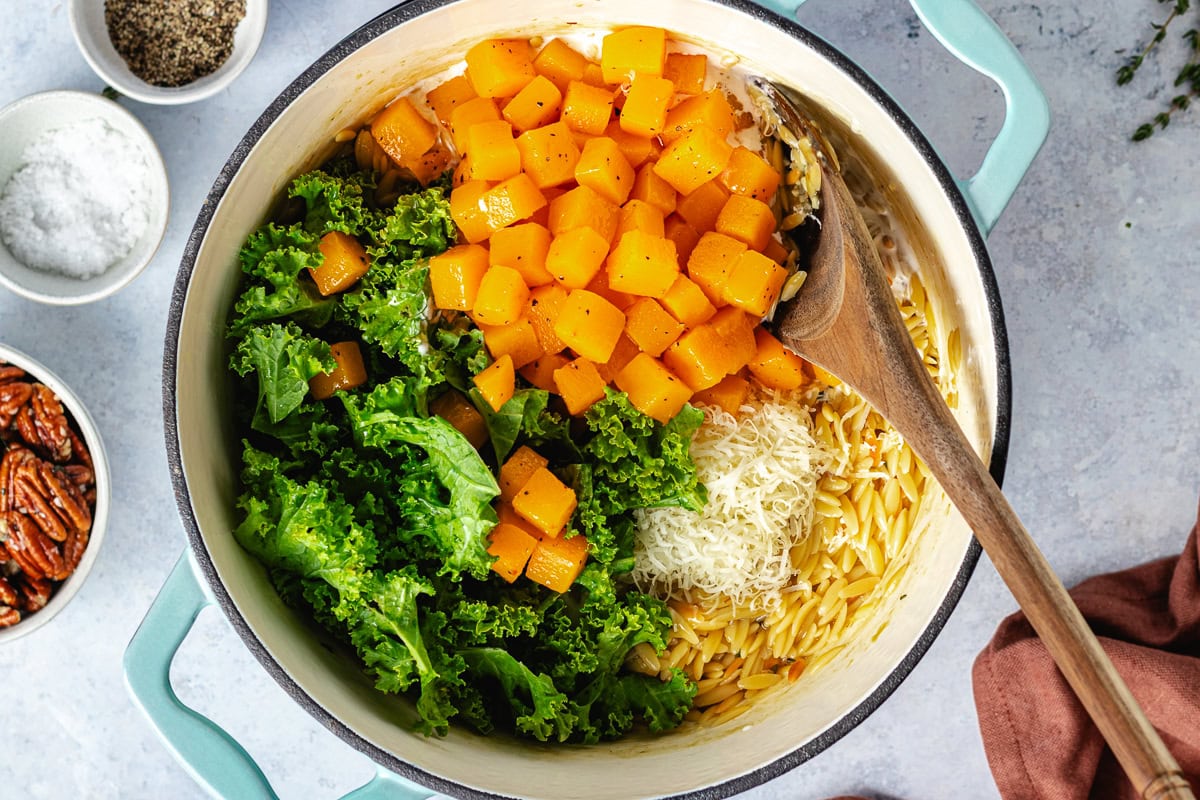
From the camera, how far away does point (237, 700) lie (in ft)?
7.40

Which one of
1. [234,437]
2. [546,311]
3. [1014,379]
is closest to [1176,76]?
[1014,379]

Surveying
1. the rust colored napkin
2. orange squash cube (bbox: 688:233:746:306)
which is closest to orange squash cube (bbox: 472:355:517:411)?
orange squash cube (bbox: 688:233:746:306)

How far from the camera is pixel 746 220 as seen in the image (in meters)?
1.81

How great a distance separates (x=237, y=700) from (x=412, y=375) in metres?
1.02

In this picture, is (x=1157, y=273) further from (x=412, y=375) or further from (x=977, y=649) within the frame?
(x=412, y=375)

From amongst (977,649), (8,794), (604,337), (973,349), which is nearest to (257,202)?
(604,337)

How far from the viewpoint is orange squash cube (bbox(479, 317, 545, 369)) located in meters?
1.78

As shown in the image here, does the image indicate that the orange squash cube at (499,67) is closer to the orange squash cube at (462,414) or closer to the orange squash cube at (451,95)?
the orange squash cube at (451,95)

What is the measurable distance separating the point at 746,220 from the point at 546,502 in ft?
2.07

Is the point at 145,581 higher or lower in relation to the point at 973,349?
lower

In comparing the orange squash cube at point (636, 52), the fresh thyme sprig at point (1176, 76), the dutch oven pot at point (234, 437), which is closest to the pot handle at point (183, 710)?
the dutch oven pot at point (234, 437)

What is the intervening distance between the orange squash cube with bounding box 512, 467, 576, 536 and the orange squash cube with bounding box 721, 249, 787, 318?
46 centimetres

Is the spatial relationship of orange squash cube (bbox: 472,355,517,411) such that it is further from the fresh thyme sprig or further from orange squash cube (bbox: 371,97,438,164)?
the fresh thyme sprig

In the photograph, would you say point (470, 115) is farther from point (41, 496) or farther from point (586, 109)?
point (41, 496)
